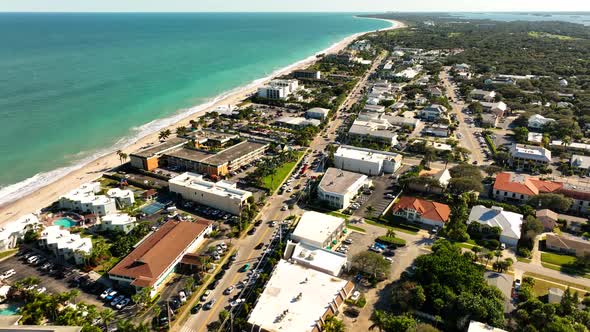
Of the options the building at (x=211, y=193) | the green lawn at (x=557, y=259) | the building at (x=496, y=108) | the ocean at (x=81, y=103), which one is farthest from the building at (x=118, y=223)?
the building at (x=496, y=108)

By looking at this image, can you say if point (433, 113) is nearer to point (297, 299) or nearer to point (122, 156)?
point (122, 156)

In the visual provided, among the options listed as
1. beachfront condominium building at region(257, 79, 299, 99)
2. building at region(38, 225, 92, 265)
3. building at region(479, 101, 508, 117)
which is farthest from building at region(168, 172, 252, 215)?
building at region(479, 101, 508, 117)

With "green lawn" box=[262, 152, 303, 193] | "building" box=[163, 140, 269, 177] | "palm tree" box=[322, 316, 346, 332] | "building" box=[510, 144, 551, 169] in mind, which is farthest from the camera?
"building" box=[510, 144, 551, 169]

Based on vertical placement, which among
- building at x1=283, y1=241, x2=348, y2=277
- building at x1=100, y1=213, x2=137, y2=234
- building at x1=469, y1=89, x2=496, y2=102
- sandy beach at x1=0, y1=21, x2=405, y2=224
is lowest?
sandy beach at x1=0, y1=21, x2=405, y2=224

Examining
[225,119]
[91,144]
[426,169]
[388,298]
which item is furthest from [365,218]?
[91,144]

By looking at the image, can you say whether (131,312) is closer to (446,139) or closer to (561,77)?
(446,139)

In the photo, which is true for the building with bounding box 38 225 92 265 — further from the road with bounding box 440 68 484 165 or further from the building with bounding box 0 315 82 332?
the road with bounding box 440 68 484 165
